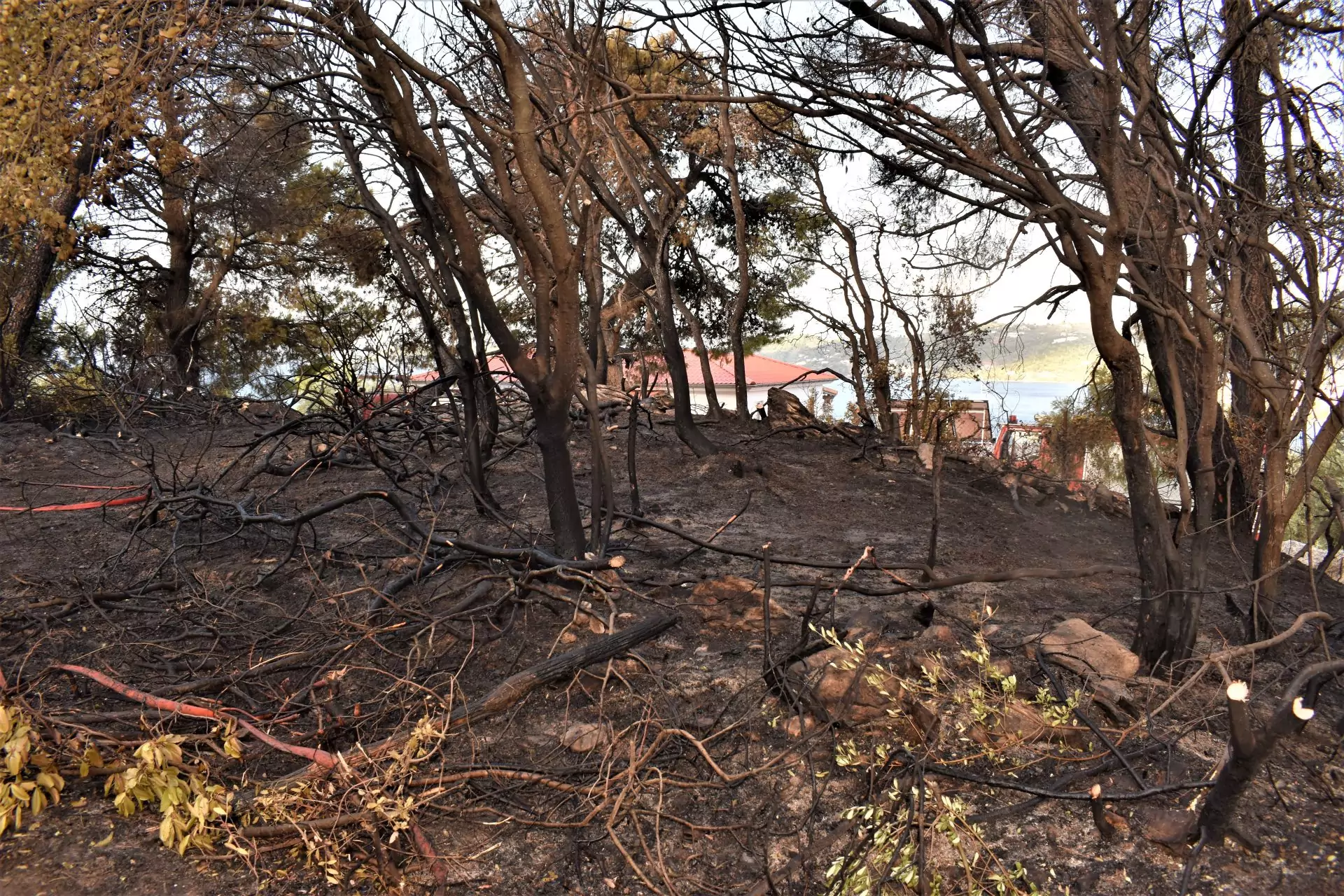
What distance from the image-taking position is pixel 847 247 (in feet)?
49.1

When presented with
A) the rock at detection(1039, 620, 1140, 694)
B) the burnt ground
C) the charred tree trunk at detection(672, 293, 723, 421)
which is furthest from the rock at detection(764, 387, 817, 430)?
the rock at detection(1039, 620, 1140, 694)

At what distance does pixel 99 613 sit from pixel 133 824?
1805 millimetres

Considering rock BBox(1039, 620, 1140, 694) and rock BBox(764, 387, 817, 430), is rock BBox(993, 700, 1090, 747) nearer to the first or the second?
rock BBox(1039, 620, 1140, 694)

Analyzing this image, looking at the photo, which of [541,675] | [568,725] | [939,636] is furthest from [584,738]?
[939,636]

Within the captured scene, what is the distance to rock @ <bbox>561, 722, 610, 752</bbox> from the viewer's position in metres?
3.69

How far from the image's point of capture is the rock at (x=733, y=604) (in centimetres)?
504

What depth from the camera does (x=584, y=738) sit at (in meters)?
3.74

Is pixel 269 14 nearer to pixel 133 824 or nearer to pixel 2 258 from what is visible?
pixel 133 824

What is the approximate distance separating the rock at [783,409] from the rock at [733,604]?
24.3 feet

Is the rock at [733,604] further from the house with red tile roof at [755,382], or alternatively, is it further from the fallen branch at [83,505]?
the house with red tile roof at [755,382]

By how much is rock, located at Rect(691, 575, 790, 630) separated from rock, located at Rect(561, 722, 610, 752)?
1422 mm

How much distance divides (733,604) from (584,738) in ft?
5.29

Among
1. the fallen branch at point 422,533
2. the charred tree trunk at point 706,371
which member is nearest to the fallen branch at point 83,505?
the fallen branch at point 422,533

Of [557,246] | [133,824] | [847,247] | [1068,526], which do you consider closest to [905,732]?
[133,824]
